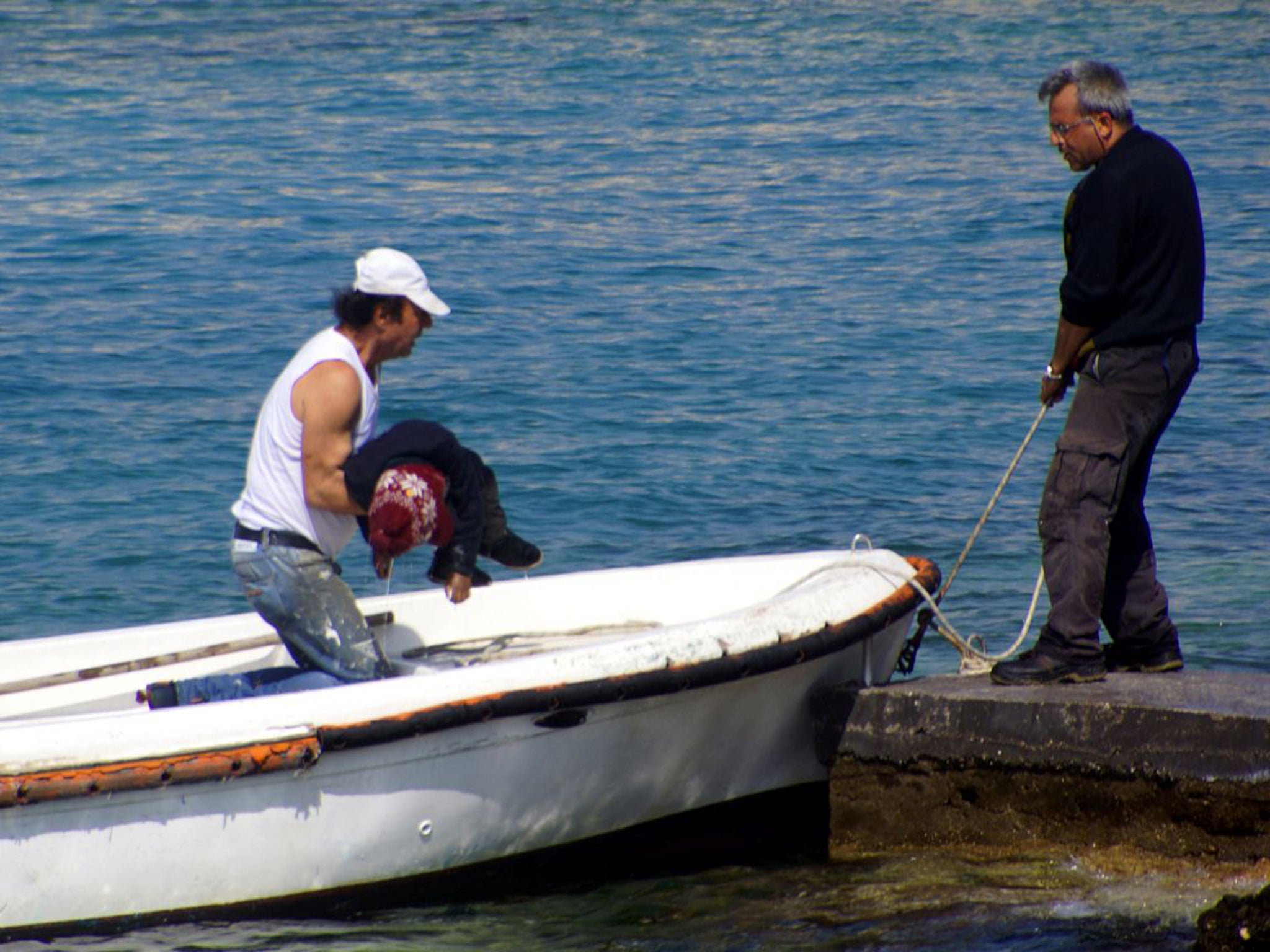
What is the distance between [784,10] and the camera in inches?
1046

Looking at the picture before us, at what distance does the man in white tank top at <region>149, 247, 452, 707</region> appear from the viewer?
16.1ft

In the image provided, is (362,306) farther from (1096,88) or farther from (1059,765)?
(1059,765)

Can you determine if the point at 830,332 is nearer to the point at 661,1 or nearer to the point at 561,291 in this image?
the point at 561,291

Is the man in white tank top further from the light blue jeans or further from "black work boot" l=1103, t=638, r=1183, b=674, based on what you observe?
"black work boot" l=1103, t=638, r=1183, b=674

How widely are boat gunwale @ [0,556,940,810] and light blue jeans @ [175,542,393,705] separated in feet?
1.30

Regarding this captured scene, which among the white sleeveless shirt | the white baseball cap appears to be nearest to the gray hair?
the white baseball cap

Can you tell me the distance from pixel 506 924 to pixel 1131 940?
174 cm

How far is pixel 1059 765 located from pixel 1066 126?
5.99 feet

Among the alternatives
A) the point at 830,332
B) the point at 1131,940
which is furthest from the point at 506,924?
the point at 830,332

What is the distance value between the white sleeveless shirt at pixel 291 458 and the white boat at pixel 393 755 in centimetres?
47

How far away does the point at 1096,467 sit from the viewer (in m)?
5.25

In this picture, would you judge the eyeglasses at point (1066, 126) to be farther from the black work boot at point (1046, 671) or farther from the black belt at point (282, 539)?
the black belt at point (282, 539)

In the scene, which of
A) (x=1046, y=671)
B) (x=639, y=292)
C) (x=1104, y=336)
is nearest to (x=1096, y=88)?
(x=1104, y=336)

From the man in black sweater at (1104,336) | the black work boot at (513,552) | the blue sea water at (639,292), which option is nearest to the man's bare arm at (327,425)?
the black work boot at (513,552)
